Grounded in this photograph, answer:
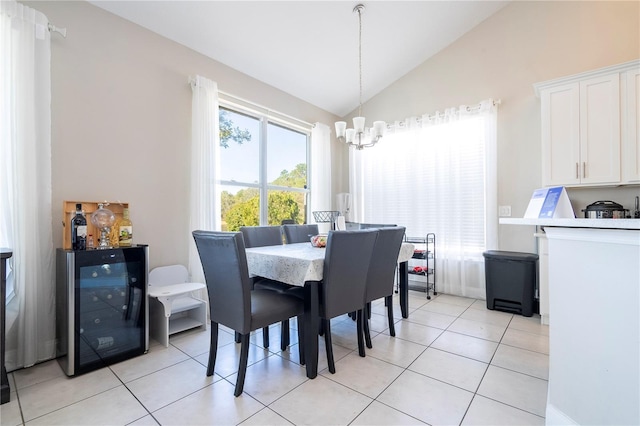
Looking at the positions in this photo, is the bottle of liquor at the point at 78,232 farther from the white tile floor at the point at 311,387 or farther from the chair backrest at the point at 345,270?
the chair backrest at the point at 345,270

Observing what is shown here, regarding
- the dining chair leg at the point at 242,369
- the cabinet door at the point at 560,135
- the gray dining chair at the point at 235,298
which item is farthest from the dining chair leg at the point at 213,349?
the cabinet door at the point at 560,135

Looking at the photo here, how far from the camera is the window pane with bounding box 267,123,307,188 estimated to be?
4055 millimetres

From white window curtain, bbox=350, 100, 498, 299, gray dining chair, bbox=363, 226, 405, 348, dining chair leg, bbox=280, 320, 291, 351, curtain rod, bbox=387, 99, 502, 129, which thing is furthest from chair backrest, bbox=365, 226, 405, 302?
curtain rod, bbox=387, 99, 502, 129

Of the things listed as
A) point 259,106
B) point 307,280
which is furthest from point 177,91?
point 307,280

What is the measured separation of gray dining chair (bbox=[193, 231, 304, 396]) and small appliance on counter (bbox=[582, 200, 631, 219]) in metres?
3.00

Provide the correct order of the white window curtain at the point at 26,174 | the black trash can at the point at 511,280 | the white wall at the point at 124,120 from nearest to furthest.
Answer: the white window curtain at the point at 26,174
the white wall at the point at 124,120
the black trash can at the point at 511,280

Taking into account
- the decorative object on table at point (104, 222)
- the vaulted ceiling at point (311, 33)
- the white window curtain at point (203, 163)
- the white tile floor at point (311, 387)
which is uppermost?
the vaulted ceiling at point (311, 33)

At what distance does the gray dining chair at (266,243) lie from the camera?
7.55 feet

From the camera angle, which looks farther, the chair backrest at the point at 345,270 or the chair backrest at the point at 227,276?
the chair backrest at the point at 345,270

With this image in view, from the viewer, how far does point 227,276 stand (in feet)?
5.80

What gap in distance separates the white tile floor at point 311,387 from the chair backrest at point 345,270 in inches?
17.5

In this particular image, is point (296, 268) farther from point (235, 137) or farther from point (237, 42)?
point (237, 42)

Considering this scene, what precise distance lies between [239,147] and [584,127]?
3.64m

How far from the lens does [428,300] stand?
3.62m
